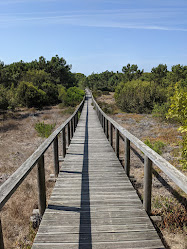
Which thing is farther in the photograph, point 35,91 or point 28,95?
point 35,91

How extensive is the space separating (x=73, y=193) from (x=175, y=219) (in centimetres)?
188

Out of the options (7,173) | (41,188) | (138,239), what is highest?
(41,188)

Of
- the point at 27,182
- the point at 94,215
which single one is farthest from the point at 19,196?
the point at 94,215

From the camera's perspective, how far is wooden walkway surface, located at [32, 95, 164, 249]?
2568 mm

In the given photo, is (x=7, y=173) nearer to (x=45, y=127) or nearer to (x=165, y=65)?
(x=45, y=127)

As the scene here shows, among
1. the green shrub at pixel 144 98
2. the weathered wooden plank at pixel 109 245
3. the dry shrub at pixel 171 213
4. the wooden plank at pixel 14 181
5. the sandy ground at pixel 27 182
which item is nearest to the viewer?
the wooden plank at pixel 14 181

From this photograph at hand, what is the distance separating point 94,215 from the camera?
3152 millimetres

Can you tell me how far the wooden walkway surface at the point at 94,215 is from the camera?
101 inches

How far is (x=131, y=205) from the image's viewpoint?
345cm

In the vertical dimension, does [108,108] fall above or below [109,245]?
above

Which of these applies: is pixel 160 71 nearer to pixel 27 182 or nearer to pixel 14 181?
pixel 27 182

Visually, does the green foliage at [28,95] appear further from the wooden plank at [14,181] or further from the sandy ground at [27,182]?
the wooden plank at [14,181]

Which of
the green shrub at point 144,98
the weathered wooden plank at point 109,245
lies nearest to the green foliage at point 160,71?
the green shrub at point 144,98

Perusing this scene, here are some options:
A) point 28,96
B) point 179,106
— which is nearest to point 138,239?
point 179,106
